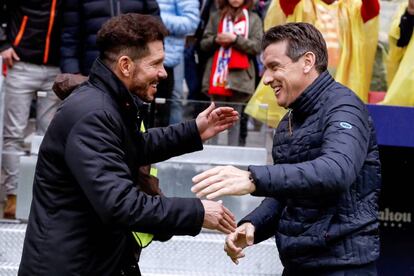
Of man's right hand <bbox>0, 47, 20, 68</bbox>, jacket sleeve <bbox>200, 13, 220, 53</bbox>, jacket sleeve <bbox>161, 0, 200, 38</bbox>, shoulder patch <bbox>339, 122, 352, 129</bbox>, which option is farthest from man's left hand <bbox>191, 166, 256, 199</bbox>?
jacket sleeve <bbox>200, 13, 220, 53</bbox>

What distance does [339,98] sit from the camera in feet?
11.2

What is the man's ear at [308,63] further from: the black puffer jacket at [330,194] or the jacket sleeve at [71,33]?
the jacket sleeve at [71,33]

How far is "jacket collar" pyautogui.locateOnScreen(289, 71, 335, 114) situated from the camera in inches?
137

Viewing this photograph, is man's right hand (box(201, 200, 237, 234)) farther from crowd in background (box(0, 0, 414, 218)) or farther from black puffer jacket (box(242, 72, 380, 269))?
crowd in background (box(0, 0, 414, 218))

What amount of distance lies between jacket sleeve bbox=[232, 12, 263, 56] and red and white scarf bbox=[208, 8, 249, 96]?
0.05 m

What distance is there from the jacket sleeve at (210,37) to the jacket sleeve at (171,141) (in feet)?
10.5

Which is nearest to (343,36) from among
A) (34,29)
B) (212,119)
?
(34,29)

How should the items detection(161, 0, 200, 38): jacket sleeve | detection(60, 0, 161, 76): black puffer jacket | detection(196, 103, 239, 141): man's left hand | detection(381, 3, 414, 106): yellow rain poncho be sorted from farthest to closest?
detection(161, 0, 200, 38): jacket sleeve < detection(60, 0, 161, 76): black puffer jacket < detection(381, 3, 414, 106): yellow rain poncho < detection(196, 103, 239, 141): man's left hand

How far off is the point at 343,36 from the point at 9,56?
2.47 meters

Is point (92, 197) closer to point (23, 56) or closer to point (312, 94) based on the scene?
point (312, 94)

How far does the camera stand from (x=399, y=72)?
5953mm

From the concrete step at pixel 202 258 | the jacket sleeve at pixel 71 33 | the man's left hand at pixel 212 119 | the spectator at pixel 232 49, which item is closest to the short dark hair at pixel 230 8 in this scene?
Answer: the spectator at pixel 232 49

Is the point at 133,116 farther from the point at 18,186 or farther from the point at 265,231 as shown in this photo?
the point at 18,186

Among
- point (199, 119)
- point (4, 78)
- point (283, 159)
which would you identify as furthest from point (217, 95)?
point (283, 159)
